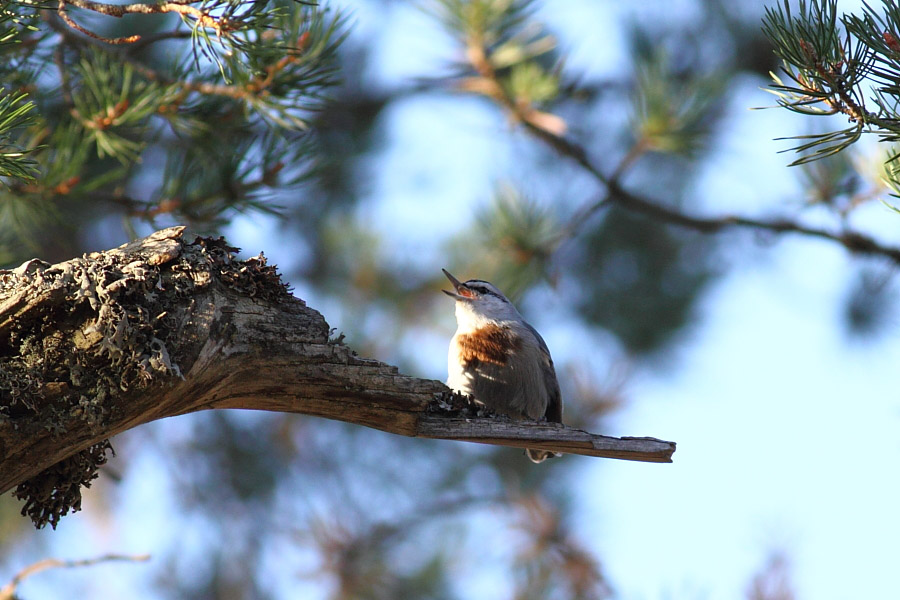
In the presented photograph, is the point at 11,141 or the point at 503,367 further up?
the point at 503,367

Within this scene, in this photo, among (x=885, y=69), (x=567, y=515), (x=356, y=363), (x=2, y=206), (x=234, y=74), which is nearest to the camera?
(x=885, y=69)

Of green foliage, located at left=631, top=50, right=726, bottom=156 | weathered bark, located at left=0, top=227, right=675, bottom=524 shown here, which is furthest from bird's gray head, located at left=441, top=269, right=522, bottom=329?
weathered bark, located at left=0, top=227, right=675, bottom=524

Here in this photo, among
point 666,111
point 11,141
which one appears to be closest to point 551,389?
point 666,111

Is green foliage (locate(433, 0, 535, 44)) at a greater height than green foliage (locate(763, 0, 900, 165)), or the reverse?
green foliage (locate(433, 0, 535, 44))

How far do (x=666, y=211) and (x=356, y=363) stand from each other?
6.42ft

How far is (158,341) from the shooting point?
1.50 metres

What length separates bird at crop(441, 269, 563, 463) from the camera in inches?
110

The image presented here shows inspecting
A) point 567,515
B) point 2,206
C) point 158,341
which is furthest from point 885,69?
point 567,515

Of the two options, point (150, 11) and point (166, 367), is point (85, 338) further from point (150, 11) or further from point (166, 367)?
point (150, 11)

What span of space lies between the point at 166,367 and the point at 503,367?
1.50 metres

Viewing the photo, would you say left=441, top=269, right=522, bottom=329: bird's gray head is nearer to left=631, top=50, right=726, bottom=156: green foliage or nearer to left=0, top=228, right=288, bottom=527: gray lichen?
left=631, top=50, right=726, bottom=156: green foliage

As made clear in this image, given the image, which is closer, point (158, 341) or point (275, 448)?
point (158, 341)

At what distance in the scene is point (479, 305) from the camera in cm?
312

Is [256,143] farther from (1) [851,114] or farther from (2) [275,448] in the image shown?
(2) [275,448]
